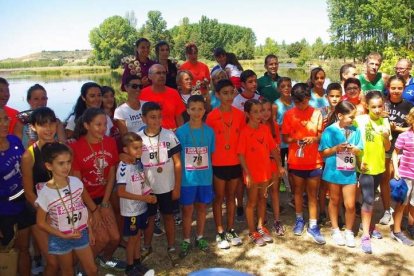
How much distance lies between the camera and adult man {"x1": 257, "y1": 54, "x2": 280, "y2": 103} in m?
5.99

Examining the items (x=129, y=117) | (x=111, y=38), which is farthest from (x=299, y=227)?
(x=111, y=38)

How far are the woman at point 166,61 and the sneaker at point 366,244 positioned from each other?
4008mm

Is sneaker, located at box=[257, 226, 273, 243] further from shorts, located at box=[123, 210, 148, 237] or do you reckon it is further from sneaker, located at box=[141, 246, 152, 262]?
shorts, located at box=[123, 210, 148, 237]

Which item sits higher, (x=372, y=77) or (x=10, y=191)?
(x=372, y=77)

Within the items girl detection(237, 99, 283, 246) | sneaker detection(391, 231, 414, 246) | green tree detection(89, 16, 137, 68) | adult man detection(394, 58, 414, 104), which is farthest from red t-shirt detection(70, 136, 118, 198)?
green tree detection(89, 16, 137, 68)

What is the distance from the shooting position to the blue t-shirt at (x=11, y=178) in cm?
324

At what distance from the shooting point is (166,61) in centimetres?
642

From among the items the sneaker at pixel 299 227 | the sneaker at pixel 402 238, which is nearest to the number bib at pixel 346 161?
the sneaker at pixel 299 227

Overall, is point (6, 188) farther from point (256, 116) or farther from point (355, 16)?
point (355, 16)

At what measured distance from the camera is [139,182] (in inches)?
147

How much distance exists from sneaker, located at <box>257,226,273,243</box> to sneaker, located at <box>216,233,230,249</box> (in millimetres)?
479

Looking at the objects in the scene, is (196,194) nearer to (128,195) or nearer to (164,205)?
(164,205)

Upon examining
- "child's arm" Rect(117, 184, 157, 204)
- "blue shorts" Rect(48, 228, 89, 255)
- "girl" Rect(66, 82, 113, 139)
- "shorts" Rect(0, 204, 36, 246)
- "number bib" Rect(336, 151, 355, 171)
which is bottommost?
"blue shorts" Rect(48, 228, 89, 255)

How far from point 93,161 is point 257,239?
2281 millimetres
